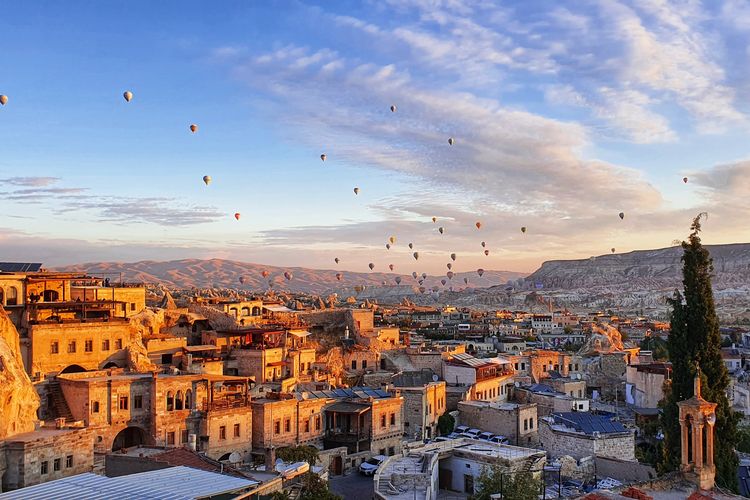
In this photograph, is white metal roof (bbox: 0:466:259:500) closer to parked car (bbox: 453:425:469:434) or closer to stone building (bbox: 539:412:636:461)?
stone building (bbox: 539:412:636:461)

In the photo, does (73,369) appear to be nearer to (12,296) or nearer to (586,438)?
(12,296)

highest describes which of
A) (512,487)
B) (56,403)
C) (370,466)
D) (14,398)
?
(14,398)

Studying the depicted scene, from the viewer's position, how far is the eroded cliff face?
24234mm

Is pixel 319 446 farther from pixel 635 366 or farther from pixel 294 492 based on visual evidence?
pixel 635 366

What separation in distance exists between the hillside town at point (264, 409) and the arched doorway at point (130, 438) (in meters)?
0.07

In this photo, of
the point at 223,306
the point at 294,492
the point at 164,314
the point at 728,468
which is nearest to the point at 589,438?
the point at 728,468

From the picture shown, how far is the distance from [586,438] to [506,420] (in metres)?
5.23

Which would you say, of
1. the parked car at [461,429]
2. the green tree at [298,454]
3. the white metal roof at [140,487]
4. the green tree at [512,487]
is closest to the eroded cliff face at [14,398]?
the green tree at [298,454]

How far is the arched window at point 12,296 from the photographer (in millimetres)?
38562

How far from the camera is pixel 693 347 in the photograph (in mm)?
25078

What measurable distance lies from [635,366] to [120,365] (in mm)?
36632

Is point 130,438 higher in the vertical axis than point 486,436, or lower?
higher

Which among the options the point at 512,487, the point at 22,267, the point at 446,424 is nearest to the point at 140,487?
the point at 512,487

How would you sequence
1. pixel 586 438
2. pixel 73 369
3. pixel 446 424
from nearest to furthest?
pixel 586 438 < pixel 73 369 < pixel 446 424
